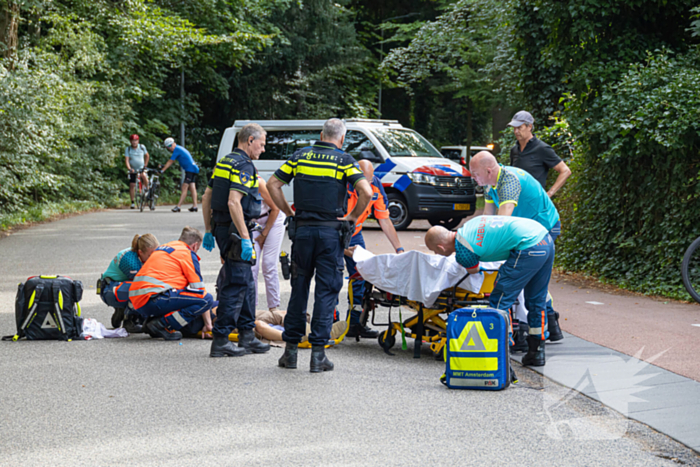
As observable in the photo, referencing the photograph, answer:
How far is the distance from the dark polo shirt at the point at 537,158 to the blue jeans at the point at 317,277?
2.92 meters

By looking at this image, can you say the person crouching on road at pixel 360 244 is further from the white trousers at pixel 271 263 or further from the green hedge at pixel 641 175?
the green hedge at pixel 641 175

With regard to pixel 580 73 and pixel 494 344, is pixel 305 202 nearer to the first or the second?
pixel 494 344

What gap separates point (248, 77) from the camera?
115 ft

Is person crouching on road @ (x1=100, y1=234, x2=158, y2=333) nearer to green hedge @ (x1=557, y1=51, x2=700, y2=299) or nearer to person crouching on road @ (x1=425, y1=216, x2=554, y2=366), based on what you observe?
person crouching on road @ (x1=425, y1=216, x2=554, y2=366)

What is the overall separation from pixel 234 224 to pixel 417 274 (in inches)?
60.9

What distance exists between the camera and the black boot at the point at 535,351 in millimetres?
6223

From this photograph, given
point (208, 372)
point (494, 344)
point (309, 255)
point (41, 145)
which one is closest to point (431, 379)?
point (494, 344)

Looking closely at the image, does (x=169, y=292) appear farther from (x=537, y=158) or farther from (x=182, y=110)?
(x=182, y=110)

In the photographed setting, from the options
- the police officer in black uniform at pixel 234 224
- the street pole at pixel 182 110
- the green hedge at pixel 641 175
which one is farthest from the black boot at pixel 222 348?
the street pole at pixel 182 110

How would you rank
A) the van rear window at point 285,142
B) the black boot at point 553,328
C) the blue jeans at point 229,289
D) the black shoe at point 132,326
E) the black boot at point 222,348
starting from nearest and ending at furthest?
1. the blue jeans at point 229,289
2. the black boot at point 222,348
3. the black boot at point 553,328
4. the black shoe at point 132,326
5. the van rear window at point 285,142

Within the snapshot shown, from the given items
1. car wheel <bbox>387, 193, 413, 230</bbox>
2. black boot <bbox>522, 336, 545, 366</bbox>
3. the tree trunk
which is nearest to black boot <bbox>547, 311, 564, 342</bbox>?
black boot <bbox>522, 336, 545, 366</bbox>

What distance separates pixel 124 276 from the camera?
7.67 meters

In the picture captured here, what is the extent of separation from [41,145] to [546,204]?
531 inches

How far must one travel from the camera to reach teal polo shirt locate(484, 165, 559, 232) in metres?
6.27
